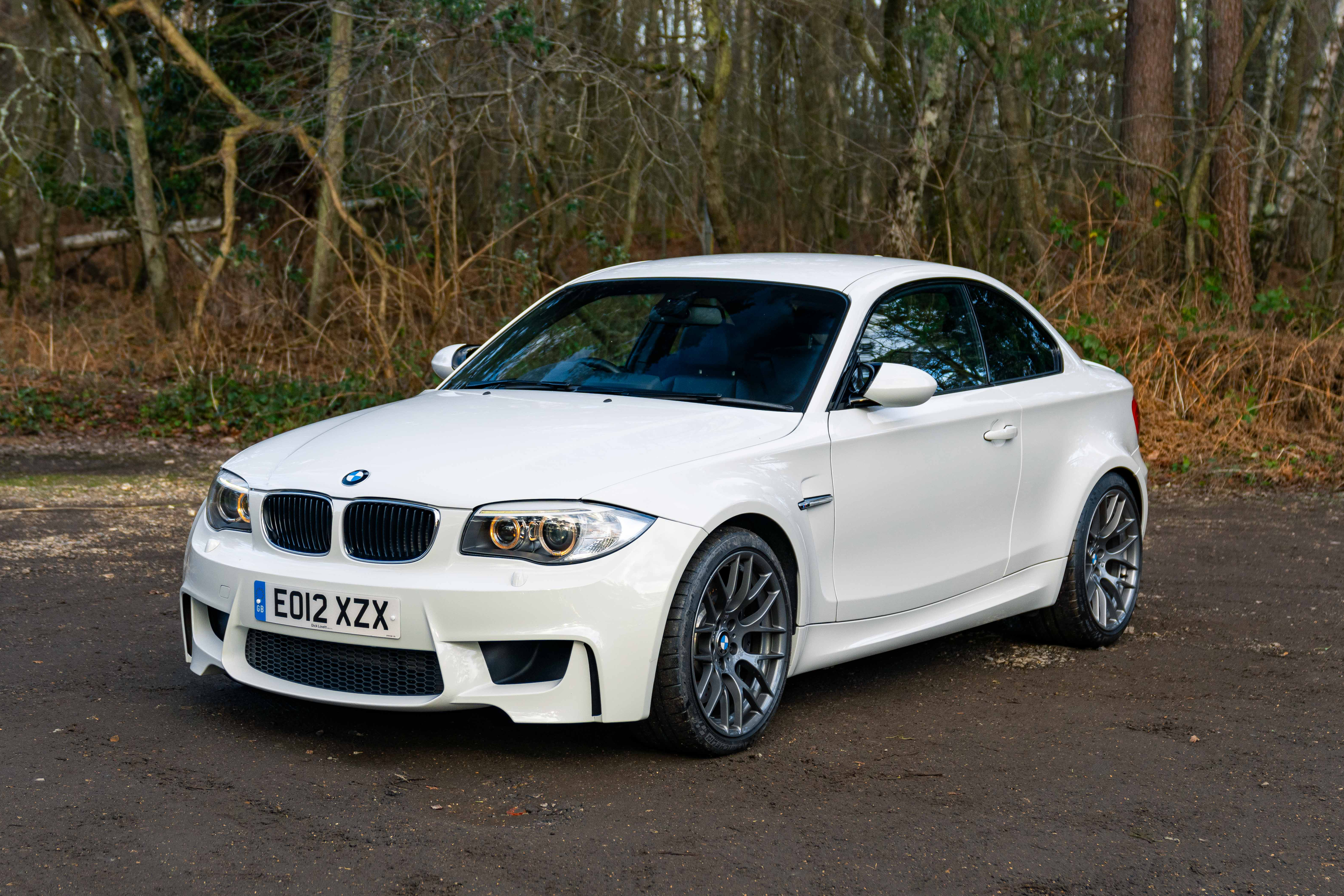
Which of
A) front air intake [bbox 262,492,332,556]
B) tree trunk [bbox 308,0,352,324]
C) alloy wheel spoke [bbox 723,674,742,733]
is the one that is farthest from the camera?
tree trunk [bbox 308,0,352,324]

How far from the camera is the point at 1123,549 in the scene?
20.7 ft

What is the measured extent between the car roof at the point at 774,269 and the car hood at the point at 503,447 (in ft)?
2.66

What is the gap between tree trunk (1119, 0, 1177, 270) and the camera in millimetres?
14922

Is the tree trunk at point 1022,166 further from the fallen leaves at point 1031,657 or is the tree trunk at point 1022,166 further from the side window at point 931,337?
the side window at point 931,337

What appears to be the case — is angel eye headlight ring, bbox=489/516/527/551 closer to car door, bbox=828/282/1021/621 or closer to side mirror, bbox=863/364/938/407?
car door, bbox=828/282/1021/621

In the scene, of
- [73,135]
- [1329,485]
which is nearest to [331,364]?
[1329,485]

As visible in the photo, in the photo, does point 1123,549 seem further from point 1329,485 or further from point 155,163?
point 155,163

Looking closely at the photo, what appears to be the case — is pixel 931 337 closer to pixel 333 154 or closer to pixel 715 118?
pixel 333 154

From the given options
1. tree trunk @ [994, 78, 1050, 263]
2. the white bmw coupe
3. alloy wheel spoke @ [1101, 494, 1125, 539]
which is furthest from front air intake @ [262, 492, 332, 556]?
tree trunk @ [994, 78, 1050, 263]

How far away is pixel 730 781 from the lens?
4234 mm

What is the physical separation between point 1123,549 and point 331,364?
30.5 ft

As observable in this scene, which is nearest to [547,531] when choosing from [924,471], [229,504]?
[229,504]

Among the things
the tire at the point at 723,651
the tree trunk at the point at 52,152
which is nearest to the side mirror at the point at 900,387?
the tire at the point at 723,651

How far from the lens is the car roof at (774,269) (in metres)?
5.43
